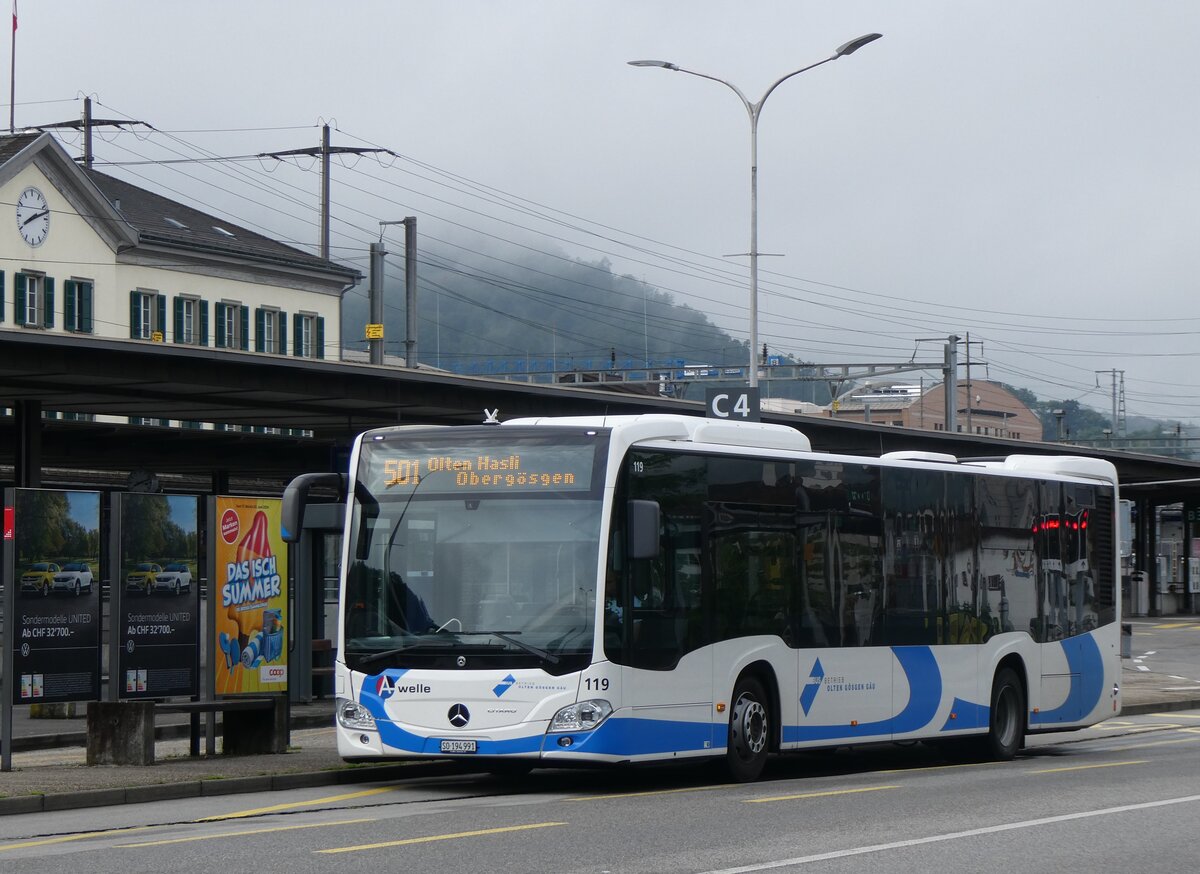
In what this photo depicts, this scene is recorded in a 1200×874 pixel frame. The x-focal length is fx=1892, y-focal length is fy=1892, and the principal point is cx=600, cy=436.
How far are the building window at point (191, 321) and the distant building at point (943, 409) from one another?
223ft

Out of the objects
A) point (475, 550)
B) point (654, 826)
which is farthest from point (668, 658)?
point (654, 826)

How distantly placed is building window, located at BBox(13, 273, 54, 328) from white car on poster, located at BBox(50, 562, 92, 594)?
44.2 metres

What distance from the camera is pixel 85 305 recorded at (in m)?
62.2

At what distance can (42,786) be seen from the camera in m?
14.1

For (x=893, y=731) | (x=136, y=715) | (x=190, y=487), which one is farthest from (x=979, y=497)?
(x=190, y=487)

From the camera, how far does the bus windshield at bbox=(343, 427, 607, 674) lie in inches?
562

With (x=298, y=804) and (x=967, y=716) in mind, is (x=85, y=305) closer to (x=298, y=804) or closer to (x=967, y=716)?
(x=967, y=716)

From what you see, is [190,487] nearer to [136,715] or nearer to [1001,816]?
[136,715]

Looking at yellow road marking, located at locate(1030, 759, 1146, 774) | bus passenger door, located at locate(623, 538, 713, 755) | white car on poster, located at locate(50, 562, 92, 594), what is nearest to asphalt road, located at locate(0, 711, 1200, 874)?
yellow road marking, located at locate(1030, 759, 1146, 774)

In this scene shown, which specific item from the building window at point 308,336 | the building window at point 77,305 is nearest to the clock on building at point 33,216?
the building window at point 77,305

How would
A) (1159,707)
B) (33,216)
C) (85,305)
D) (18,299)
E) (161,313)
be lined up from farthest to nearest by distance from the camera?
(161,313) < (85,305) < (33,216) < (18,299) < (1159,707)

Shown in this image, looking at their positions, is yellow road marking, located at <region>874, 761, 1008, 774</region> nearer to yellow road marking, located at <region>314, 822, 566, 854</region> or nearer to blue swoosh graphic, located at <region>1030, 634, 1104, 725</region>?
blue swoosh graphic, located at <region>1030, 634, 1104, 725</region>

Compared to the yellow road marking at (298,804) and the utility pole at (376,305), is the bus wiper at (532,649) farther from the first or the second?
the utility pole at (376,305)

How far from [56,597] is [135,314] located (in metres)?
49.7
